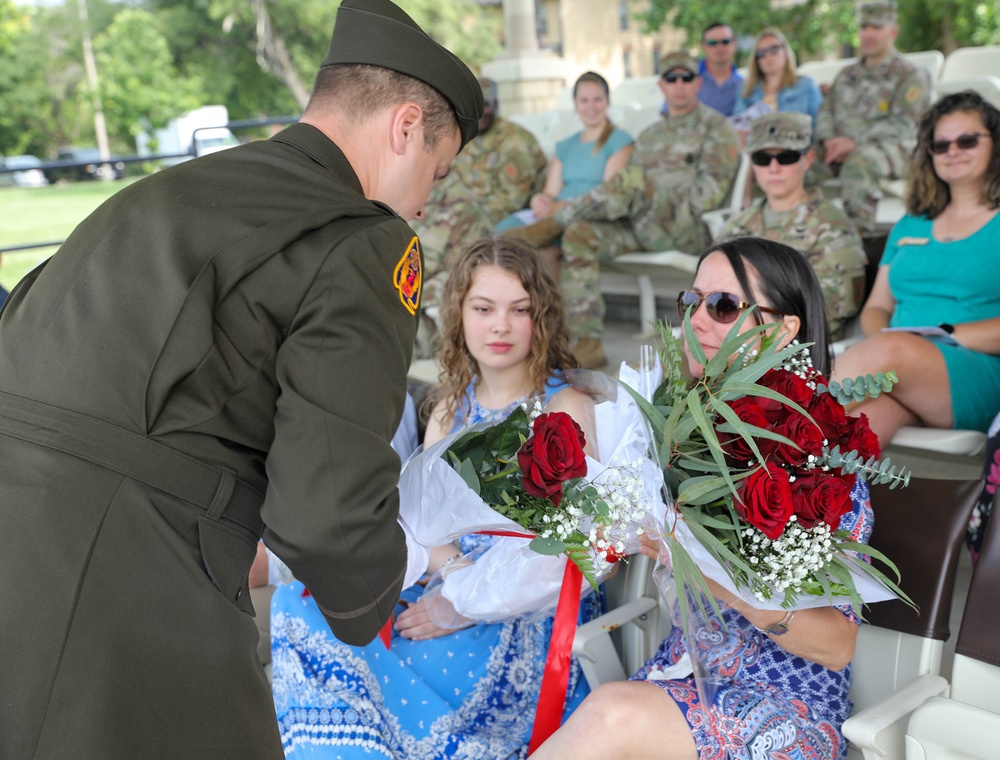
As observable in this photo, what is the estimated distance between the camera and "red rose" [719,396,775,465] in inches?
63.6

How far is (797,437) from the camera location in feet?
5.25

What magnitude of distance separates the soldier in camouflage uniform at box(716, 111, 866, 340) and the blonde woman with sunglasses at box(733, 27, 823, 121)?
215 centimetres

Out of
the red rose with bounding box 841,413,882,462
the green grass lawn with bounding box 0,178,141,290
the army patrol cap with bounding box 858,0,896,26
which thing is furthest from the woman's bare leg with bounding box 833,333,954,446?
the green grass lawn with bounding box 0,178,141,290

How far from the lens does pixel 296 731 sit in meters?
2.20

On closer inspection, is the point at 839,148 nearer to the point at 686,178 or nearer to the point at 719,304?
the point at 686,178

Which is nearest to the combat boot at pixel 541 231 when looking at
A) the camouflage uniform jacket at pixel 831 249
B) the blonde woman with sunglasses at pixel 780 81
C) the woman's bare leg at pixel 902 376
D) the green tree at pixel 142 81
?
the blonde woman with sunglasses at pixel 780 81

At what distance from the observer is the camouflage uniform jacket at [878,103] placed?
19.0 ft

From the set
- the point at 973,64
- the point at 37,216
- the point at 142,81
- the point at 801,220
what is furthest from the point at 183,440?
the point at 142,81

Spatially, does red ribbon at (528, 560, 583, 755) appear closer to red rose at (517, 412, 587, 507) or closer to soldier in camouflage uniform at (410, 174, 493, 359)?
red rose at (517, 412, 587, 507)

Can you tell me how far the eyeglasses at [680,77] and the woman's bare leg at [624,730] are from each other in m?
5.03

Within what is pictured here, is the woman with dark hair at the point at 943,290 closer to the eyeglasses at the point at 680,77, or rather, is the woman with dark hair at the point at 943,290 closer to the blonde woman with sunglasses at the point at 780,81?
the eyeglasses at the point at 680,77

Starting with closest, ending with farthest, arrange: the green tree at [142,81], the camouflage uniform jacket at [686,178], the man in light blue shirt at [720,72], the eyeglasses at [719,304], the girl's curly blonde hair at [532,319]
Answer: the eyeglasses at [719,304] → the girl's curly blonde hair at [532,319] → the camouflage uniform jacket at [686,178] → the man in light blue shirt at [720,72] → the green tree at [142,81]

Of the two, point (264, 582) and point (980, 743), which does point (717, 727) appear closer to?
point (980, 743)

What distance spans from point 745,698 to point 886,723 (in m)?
0.26
